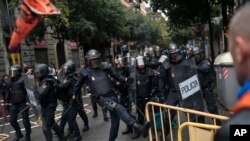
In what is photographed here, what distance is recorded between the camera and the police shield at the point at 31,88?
900 cm

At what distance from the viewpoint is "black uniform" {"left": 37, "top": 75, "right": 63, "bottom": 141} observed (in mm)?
8172

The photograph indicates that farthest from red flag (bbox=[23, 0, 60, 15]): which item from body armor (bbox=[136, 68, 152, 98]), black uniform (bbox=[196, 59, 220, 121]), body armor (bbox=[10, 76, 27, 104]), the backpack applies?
black uniform (bbox=[196, 59, 220, 121])

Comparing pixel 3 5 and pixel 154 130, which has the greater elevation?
pixel 3 5

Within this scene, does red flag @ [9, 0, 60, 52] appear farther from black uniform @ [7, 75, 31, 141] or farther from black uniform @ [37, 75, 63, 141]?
black uniform @ [7, 75, 31, 141]

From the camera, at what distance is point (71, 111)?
8938mm

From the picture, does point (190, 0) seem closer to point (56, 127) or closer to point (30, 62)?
point (56, 127)

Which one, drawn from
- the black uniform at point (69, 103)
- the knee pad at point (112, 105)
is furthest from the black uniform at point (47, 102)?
the knee pad at point (112, 105)

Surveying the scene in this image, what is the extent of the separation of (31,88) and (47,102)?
106cm

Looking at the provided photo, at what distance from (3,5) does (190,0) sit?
11.6 meters

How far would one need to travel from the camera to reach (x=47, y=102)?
27.2 feet

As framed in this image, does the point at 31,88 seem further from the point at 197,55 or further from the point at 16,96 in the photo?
the point at 197,55

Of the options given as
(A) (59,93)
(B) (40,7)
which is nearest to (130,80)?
(A) (59,93)

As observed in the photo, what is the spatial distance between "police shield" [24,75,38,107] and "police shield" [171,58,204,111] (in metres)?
2.91

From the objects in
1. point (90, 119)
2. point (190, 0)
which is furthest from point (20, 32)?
point (190, 0)
